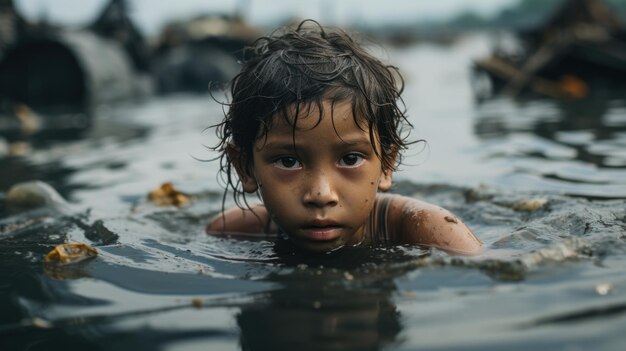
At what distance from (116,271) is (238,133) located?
82 cm

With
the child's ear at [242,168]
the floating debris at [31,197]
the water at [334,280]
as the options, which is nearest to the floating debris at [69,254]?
the water at [334,280]

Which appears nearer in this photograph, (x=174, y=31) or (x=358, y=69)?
(x=358, y=69)

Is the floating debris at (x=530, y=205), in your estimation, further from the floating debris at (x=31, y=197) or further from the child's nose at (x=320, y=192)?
the floating debris at (x=31, y=197)

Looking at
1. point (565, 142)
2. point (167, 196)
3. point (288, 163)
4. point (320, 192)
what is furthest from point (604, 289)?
point (565, 142)

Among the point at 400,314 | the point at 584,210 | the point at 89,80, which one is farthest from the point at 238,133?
the point at 89,80

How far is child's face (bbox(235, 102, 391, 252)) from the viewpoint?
8.68 feet

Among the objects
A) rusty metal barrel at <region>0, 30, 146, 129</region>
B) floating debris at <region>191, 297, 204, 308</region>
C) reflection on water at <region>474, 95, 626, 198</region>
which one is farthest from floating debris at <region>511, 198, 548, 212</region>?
rusty metal barrel at <region>0, 30, 146, 129</region>

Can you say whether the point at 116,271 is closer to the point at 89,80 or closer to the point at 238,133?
the point at 238,133

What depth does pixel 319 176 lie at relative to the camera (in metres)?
2.62

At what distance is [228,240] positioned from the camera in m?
3.71

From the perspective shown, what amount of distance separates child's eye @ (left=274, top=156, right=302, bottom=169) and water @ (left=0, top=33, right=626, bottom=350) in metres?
0.40

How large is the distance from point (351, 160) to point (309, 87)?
339 mm

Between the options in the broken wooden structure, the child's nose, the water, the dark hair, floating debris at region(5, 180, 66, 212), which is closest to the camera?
the water

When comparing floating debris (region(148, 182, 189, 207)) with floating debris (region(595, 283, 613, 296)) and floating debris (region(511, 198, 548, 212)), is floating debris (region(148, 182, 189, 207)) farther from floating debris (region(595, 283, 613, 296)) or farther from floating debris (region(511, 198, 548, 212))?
floating debris (region(595, 283, 613, 296))
